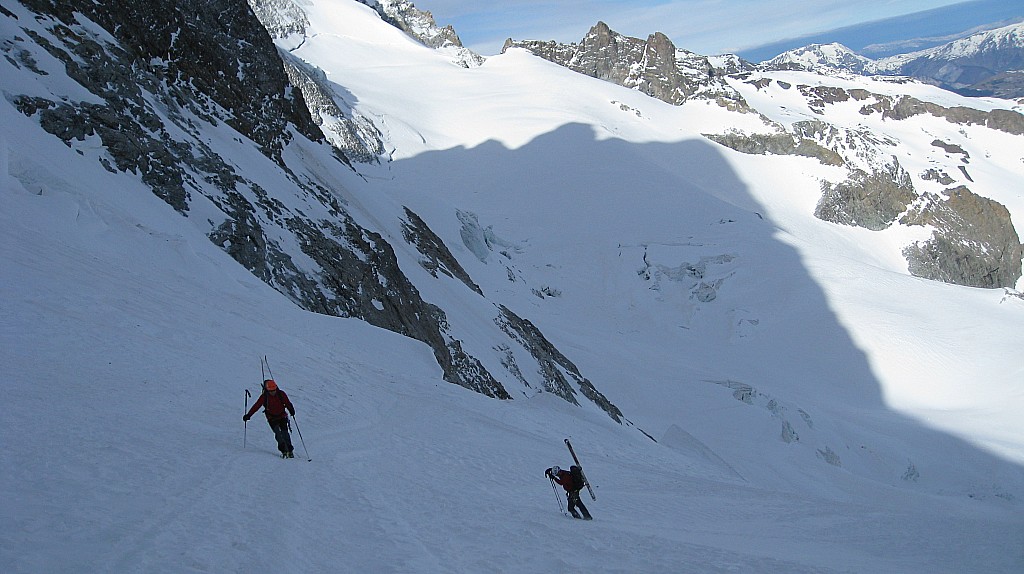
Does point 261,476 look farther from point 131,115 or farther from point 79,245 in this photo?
point 131,115

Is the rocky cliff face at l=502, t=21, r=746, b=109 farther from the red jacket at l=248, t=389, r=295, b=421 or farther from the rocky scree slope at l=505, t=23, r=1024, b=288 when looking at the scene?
the red jacket at l=248, t=389, r=295, b=421

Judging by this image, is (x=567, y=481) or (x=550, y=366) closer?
(x=567, y=481)

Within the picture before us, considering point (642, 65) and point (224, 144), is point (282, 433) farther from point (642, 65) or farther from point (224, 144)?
point (642, 65)

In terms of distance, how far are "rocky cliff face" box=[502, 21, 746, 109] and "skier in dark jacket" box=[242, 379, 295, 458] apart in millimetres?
107076

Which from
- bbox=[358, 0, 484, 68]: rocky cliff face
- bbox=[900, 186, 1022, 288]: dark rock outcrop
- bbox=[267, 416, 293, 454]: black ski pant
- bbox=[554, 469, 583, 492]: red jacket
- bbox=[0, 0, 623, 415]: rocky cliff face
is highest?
bbox=[358, 0, 484, 68]: rocky cliff face

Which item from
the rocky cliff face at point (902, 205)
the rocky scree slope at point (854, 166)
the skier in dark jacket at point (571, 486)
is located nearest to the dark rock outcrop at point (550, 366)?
the skier in dark jacket at point (571, 486)

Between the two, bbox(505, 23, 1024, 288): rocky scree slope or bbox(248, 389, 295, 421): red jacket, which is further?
bbox(505, 23, 1024, 288): rocky scree slope

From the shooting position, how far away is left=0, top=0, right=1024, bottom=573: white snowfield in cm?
556

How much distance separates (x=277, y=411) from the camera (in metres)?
7.68

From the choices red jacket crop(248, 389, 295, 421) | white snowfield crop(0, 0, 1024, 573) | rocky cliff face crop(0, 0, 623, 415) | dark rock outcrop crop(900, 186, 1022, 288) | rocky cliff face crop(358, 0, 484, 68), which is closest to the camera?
white snowfield crop(0, 0, 1024, 573)

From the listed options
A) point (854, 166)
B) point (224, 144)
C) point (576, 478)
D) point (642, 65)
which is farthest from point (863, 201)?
point (576, 478)

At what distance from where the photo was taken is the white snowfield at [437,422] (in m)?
5.56

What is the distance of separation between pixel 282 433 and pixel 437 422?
16.0ft

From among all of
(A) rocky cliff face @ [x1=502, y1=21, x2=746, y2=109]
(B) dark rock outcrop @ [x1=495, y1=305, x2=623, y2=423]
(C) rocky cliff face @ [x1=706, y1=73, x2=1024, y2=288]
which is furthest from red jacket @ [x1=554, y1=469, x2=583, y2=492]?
(A) rocky cliff face @ [x1=502, y1=21, x2=746, y2=109]
